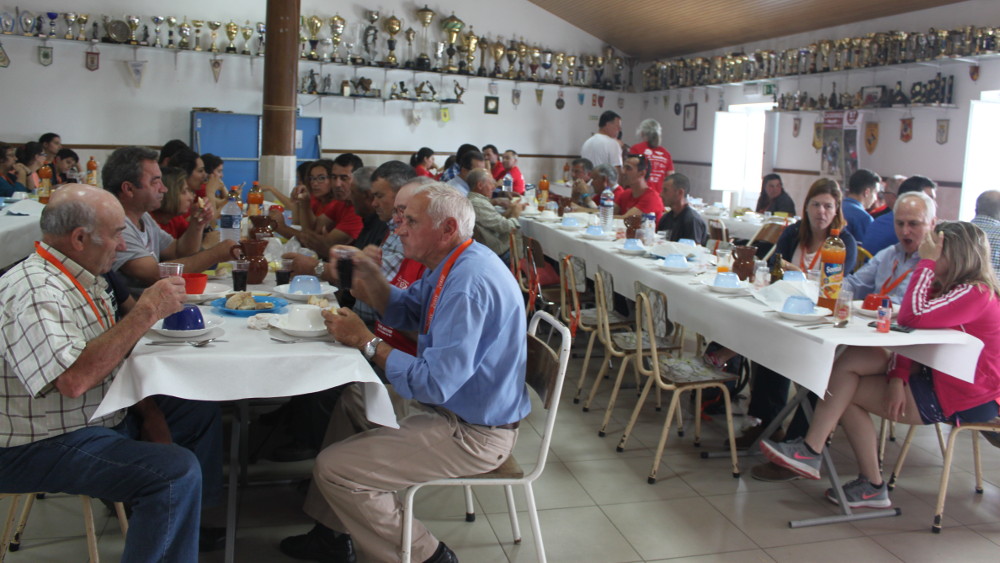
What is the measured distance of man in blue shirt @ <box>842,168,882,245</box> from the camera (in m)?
5.53

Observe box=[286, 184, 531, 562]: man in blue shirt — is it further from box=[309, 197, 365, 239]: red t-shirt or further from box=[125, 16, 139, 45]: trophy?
box=[125, 16, 139, 45]: trophy

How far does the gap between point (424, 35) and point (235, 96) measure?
116 inches

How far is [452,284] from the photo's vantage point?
232 centimetres

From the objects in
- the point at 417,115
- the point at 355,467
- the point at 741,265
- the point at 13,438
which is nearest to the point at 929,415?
the point at 741,265

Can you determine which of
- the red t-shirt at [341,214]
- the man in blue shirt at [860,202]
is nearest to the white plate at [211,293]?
the red t-shirt at [341,214]

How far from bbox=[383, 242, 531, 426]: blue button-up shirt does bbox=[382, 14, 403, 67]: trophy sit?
961cm

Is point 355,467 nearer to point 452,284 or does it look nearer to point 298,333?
point 298,333

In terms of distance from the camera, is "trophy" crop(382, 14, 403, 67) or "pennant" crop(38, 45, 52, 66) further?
"trophy" crop(382, 14, 403, 67)

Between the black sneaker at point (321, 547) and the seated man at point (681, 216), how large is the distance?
3.51 metres

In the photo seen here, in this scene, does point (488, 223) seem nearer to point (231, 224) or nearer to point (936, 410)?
point (231, 224)

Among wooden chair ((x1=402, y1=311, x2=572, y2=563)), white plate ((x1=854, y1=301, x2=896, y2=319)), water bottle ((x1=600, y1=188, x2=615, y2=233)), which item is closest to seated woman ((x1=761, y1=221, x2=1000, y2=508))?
white plate ((x1=854, y1=301, x2=896, y2=319))

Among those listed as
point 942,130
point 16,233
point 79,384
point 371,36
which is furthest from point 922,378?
point 371,36

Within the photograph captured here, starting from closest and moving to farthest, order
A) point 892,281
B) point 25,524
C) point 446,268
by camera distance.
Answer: point 446,268
point 25,524
point 892,281

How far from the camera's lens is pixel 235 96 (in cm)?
1083
